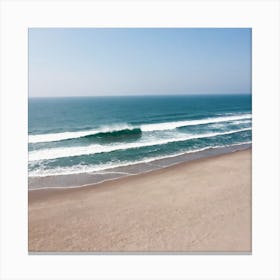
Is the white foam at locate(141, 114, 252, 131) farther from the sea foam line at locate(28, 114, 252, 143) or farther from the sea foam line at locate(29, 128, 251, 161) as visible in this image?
the sea foam line at locate(29, 128, 251, 161)

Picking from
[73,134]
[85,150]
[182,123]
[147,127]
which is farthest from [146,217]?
[182,123]

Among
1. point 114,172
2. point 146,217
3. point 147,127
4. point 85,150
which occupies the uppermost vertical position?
point 147,127

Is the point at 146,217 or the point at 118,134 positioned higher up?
the point at 118,134

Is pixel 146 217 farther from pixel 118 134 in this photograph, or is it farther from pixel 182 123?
pixel 182 123

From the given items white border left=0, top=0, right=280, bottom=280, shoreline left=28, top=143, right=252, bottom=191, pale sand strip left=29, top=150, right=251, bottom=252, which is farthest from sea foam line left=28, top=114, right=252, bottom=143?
Result: white border left=0, top=0, right=280, bottom=280

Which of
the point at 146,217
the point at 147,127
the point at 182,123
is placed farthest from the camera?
the point at 182,123
